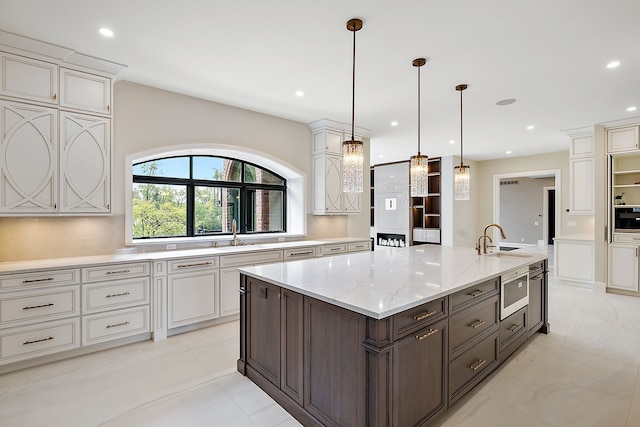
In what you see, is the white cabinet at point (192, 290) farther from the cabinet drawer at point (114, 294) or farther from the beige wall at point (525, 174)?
the beige wall at point (525, 174)

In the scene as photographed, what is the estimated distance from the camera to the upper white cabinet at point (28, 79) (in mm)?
2725

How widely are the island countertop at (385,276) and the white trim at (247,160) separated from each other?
1861 millimetres

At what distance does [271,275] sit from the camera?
2.35 metres

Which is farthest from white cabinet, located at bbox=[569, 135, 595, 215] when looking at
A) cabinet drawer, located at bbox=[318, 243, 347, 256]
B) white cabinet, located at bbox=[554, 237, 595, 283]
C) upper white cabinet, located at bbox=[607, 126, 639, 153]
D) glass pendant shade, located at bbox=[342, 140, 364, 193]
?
glass pendant shade, located at bbox=[342, 140, 364, 193]

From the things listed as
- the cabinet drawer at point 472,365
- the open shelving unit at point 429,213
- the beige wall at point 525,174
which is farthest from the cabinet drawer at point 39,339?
the beige wall at point 525,174

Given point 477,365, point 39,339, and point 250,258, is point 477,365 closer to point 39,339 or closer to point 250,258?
point 250,258

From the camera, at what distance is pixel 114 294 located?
10.1 ft

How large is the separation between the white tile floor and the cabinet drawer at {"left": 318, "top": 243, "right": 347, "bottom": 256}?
1.87 metres

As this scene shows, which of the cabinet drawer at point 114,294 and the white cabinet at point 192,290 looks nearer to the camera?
the cabinet drawer at point 114,294

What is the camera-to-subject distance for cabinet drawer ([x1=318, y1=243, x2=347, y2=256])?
4762mm

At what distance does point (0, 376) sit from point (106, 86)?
2729 mm

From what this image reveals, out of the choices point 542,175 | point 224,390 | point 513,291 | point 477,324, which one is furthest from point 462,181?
point 542,175

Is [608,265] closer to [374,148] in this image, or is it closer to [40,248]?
[374,148]

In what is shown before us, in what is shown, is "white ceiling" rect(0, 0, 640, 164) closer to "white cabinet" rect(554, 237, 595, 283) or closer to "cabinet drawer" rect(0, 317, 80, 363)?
"white cabinet" rect(554, 237, 595, 283)
